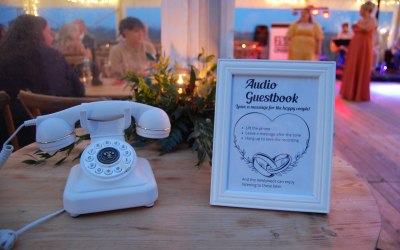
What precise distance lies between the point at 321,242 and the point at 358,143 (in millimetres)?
3330

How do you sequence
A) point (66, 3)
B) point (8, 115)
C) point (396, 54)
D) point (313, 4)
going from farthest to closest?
1. point (396, 54)
2. point (313, 4)
3. point (66, 3)
4. point (8, 115)

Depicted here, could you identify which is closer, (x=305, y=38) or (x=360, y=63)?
(x=305, y=38)

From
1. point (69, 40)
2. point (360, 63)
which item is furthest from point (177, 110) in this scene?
point (360, 63)

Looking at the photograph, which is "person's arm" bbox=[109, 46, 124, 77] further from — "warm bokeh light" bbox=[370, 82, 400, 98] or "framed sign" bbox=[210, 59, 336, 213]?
"warm bokeh light" bbox=[370, 82, 400, 98]

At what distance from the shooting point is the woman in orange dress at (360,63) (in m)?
5.64

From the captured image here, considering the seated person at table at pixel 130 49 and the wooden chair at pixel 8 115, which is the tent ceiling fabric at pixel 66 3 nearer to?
the seated person at table at pixel 130 49

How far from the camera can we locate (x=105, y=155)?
65 centimetres

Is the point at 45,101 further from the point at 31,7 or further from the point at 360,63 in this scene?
the point at 360,63

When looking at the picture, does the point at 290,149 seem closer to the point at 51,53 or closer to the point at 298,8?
the point at 51,53

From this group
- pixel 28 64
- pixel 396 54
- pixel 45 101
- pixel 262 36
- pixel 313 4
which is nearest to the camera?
pixel 45 101

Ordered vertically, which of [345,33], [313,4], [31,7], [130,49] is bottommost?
[130,49]

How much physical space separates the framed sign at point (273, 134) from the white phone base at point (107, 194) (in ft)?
0.42

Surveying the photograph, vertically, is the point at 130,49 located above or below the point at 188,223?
above

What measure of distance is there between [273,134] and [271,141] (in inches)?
0.5
